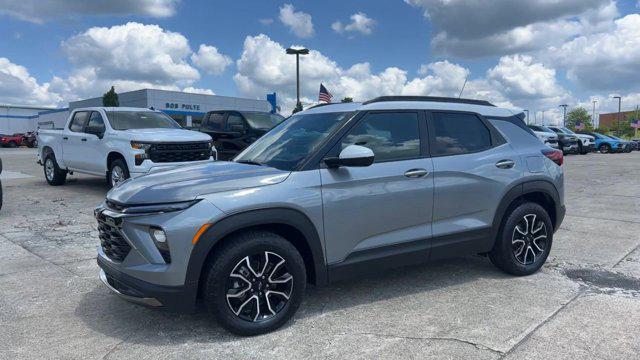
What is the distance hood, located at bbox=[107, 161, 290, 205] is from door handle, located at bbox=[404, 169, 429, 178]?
108 centimetres

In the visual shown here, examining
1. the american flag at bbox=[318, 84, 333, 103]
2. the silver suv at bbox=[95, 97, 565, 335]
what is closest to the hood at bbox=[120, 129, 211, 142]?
the silver suv at bbox=[95, 97, 565, 335]

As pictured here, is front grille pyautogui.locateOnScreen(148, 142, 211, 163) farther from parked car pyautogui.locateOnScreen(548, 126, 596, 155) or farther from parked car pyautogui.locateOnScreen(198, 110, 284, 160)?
parked car pyautogui.locateOnScreen(548, 126, 596, 155)

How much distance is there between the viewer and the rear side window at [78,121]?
10719 millimetres

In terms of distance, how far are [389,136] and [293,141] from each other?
833mm

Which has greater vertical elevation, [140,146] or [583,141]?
[140,146]

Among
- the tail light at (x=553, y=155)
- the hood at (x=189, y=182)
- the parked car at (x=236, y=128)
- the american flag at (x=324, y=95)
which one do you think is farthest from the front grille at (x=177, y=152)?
the american flag at (x=324, y=95)

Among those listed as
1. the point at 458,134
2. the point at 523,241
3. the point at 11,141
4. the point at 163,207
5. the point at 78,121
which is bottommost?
the point at 523,241

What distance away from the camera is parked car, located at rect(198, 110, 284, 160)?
13.1 m

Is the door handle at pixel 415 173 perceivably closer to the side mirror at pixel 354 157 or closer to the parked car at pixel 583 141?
the side mirror at pixel 354 157

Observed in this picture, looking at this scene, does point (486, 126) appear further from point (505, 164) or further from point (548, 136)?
point (548, 136)

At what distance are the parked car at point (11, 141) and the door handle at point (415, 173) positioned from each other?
5113 centimetres

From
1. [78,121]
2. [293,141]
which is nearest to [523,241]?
[293,141]

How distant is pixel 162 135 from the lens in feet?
30.1

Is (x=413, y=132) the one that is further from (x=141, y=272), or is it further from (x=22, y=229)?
(x=22, y=229)
